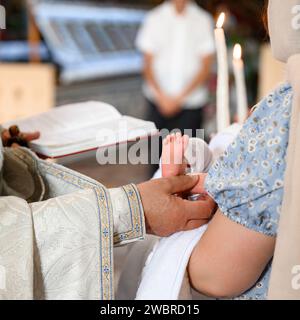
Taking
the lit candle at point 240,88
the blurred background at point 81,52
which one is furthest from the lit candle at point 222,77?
the blurred background at point 81,52

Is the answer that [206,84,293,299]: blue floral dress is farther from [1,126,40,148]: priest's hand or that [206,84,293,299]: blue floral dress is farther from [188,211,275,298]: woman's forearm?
[1,126,40,148]: priest's hand

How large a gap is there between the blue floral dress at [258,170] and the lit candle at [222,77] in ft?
0.87

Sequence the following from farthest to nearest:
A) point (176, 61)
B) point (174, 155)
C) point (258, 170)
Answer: point (176, 61) → point (174, 155) → point (258, 170)

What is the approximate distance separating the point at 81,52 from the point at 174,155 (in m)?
3.05

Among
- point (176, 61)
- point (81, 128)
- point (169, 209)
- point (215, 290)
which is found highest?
point (176, 61)

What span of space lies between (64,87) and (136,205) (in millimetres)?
3090

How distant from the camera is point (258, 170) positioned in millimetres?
743

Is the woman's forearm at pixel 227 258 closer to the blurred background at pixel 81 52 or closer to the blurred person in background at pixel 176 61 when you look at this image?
the blurred person in background at pixel 176 61

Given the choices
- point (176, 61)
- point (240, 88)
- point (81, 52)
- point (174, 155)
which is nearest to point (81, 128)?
point (174, 155)

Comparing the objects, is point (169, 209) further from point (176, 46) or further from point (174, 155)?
point (176, 46)

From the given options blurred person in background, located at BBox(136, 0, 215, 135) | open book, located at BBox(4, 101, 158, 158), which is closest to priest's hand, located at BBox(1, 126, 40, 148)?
open book, located at BBox(4, 101, 158, 158)

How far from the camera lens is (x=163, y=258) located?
86cm

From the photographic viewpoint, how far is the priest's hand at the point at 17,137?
1041 mm
